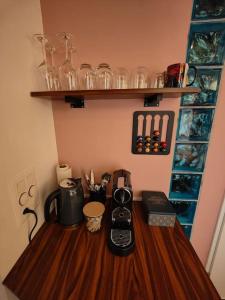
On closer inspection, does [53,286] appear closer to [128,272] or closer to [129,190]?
[128,272]

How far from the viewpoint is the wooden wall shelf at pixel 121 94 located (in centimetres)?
66

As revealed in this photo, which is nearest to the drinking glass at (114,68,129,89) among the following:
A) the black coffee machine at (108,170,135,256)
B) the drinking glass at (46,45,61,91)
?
the drinking glass at (46,45,61,91)

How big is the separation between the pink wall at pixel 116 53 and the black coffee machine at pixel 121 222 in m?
0.25

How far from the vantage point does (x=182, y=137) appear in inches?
37.2

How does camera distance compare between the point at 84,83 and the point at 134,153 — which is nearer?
the point at 84,83

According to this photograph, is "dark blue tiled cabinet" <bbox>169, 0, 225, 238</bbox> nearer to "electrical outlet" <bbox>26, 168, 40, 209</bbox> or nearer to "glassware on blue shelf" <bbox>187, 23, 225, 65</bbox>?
"glassware on blue shelf" <bbox>187, 23, 225, 65</bbox>

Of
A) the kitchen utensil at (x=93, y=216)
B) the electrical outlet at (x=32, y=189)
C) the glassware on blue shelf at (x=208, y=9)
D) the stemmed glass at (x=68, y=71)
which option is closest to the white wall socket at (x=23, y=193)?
the electrical outlet at (x=32, y=189)

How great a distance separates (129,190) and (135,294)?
417 millimetres

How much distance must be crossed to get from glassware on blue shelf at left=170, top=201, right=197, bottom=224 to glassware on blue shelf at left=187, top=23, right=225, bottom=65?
94 centimetres

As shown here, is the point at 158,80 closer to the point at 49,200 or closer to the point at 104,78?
the point at 104,78

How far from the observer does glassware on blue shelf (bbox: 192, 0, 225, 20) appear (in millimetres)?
757

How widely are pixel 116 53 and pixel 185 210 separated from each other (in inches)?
46.7

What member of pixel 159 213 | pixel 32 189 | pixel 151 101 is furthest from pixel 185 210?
pixel 32 189

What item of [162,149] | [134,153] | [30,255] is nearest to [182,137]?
[162,149]
